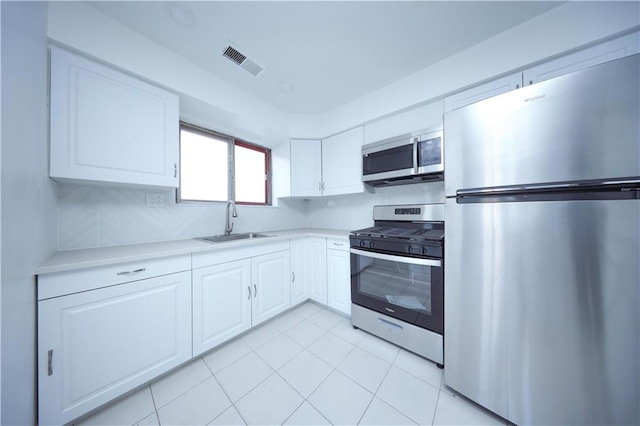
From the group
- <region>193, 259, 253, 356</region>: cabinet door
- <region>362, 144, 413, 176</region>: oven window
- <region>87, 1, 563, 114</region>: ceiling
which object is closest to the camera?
<region>87, 1, 563, 114</region>: ceiling

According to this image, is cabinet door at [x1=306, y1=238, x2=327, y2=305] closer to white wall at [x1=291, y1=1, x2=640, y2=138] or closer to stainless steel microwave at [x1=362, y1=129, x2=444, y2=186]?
stainless steel microwave at [x1=362, y1=129, x2=444, y2=186]

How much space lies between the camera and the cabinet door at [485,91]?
1.40 meters

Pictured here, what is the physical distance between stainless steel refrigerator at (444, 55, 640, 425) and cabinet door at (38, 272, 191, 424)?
184cm

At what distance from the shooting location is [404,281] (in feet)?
5.17

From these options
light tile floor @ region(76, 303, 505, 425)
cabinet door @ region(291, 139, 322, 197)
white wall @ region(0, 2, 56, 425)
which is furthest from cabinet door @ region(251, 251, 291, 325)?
white wall @ region(0, 2, 56, 425)

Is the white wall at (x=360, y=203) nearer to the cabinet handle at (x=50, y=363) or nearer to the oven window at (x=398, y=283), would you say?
the oven window at (x=398, y=283)

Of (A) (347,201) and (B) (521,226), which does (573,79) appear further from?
(A) (347,201)

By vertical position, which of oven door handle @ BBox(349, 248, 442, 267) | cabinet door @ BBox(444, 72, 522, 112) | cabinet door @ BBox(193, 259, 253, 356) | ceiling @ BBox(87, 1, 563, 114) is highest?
ceiling @ BBox(87, 1, 563, 114)

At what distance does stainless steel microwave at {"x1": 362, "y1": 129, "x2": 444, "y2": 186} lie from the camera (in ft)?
A: 5.34

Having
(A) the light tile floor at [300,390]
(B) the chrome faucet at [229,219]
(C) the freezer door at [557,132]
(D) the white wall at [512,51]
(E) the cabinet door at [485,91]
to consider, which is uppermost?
(D) the white wall at [512,51]

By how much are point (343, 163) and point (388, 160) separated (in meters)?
0.58

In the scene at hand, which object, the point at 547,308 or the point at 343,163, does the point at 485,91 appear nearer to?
the point at 343,163

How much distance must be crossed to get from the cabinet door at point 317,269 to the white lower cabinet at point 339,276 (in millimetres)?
56

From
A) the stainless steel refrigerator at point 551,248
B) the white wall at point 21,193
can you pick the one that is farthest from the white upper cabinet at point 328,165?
the white wall at point 21,193
